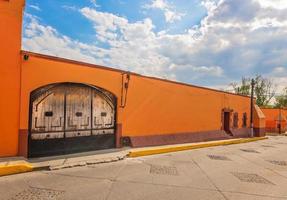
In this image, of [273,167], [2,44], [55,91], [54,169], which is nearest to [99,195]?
[54,169]

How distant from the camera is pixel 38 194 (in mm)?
6117

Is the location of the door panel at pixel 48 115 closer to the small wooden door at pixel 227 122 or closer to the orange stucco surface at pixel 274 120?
the small wooden door at pixel 227 122

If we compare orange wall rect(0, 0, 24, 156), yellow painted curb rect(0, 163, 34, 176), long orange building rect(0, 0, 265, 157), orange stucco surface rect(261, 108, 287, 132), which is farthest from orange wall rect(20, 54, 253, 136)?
orange stucco surface rect(261, 108, 287, 132)

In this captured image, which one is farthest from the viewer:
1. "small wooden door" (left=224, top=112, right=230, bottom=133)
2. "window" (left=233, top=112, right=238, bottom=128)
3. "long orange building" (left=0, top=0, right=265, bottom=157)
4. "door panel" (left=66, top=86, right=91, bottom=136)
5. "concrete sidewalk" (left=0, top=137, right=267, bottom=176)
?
"window" (left=233, top=112, right=238, bottom=128)

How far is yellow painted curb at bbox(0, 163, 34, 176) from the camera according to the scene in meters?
7.75

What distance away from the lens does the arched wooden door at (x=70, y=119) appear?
9.96 m

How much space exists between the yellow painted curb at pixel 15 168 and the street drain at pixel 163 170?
3.86m

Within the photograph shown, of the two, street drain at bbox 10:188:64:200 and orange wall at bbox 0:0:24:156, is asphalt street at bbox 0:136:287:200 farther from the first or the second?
orange wall at bbox 0:0:24:156

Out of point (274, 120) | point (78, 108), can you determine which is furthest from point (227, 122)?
point (274, 120)

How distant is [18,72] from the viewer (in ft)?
30.7

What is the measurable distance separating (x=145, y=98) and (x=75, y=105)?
4456mm

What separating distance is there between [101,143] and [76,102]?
7.59ft

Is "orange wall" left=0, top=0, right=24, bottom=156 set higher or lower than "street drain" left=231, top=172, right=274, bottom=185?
higher

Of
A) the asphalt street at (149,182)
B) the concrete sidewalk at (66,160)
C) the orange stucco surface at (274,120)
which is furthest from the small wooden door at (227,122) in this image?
the orange stucco surface at (274,120)
